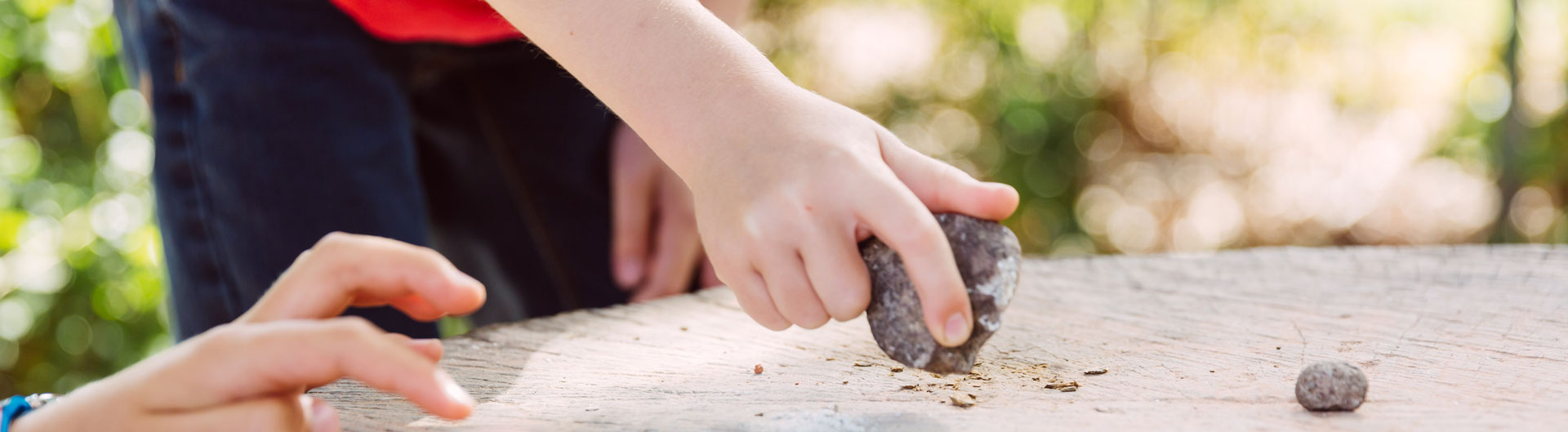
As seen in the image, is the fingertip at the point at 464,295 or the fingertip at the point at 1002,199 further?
the fingertip at the point at 1002,199

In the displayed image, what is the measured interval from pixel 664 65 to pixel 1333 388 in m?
0.57

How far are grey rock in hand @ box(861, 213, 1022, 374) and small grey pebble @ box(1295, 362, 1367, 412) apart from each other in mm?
233

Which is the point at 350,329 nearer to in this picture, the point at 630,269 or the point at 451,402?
the point at 451,402

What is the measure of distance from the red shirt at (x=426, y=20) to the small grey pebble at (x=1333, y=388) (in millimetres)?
1016

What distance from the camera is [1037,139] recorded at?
361 centimetres

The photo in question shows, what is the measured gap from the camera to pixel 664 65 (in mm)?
843

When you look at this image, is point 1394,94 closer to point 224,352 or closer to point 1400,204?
point 1400,204

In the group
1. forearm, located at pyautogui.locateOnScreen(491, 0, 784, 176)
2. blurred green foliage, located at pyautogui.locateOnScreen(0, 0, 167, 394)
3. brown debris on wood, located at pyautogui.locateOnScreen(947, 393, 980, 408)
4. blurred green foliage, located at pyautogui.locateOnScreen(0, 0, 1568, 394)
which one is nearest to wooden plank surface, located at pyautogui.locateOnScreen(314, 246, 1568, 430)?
brown debris on wood, located at pyautogui.locateOnScreen(947, 393, 980, 408)

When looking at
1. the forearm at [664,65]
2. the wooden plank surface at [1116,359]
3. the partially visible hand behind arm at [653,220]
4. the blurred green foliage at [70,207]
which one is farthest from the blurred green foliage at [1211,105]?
the forearm at [664,65]

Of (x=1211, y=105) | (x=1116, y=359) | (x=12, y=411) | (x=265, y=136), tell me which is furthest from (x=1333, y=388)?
(x=1211, y=105)

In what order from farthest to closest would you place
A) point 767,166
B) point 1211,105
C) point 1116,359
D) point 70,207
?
point 1211,105 → point 70,207 → point 1116,359 → point 767,166

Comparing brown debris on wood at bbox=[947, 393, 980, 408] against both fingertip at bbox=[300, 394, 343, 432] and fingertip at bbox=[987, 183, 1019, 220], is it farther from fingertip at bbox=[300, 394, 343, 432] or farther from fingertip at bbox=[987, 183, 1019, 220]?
fingertip at bbox=[300, 394, 343, 432]

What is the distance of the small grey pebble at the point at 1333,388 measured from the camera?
2.50 feet

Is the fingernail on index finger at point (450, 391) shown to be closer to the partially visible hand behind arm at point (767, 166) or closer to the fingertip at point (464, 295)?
the fingertip at point (464, 295)
